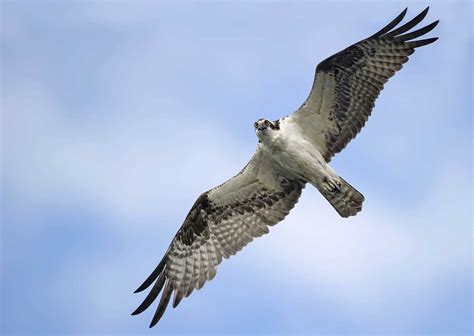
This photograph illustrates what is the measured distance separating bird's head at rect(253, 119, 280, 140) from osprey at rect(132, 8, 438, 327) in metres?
0.02

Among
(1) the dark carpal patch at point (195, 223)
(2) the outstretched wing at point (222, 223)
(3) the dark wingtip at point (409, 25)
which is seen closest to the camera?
(3) the dark wingtip at point (409, 25)

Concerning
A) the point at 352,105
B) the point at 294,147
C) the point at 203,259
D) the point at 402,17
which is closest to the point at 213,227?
the point at 203,259

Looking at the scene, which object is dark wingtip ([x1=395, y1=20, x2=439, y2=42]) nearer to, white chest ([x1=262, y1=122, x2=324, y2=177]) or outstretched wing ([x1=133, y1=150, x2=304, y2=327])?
white chest ([x1=262, y1=122, x2=324, y2=177])

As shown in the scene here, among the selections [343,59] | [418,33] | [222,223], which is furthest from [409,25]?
[222,223]

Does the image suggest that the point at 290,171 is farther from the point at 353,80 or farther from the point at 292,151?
the point at 353,80

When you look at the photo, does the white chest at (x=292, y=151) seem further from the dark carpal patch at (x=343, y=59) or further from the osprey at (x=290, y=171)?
the dark carpal patch at (x=343, y=59)

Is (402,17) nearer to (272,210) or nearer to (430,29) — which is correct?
(430,29)

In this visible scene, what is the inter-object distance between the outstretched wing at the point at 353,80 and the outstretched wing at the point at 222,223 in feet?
3.85

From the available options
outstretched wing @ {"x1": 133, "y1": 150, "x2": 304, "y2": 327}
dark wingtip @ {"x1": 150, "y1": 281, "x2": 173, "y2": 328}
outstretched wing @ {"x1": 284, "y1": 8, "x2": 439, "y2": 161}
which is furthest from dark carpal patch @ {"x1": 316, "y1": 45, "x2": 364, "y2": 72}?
dark wingtip @ {"x1": 150, "y1": 281, "x2": 173, "y2": 328}

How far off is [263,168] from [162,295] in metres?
2.72

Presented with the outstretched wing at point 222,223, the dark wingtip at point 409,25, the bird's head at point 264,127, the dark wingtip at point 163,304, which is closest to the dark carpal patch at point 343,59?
the dark wingtip at point 409,25

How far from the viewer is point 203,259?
15141 millimetres

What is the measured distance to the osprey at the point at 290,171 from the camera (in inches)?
559

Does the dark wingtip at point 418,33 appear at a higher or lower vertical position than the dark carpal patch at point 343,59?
lower
